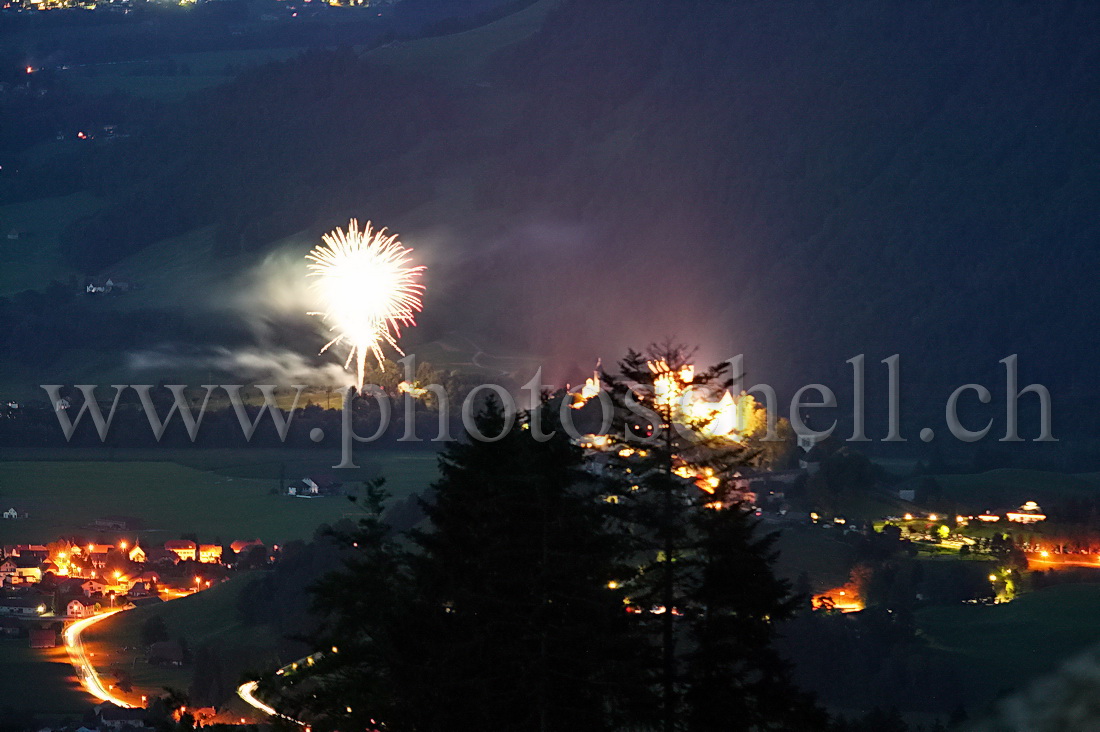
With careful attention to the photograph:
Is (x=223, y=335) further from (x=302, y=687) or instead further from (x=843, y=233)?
(x=302, y=687)

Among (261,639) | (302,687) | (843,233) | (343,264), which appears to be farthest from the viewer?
(843,233)

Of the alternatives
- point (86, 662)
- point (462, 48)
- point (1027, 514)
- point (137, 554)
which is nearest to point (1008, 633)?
point (1027, 514)

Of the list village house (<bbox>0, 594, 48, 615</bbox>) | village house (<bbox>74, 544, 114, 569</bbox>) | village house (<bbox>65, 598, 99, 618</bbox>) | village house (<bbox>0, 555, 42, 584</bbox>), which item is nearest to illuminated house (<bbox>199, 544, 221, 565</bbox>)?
village house (<bbox>74, 544, 114, 569</bbox>)

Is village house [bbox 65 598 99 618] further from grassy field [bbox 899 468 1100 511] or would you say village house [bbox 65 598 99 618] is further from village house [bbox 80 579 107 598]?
grassy field [bbox 899 468 1100 511]

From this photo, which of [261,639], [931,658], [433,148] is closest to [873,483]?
[931,658]

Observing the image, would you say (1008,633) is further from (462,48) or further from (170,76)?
(170,76)

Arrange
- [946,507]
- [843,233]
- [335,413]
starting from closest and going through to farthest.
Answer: [946,507]
[335,413]
[843,233]

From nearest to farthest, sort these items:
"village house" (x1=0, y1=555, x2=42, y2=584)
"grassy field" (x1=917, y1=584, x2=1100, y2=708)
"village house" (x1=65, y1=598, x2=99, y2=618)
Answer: "grassy field" (x1=917, y1=584, x2=1100, y2=708)
"village house" (x1=65, y1=598, x2=99, y2=618)
"village house" (x1=0, y1=555, x2=42, y2=584)
